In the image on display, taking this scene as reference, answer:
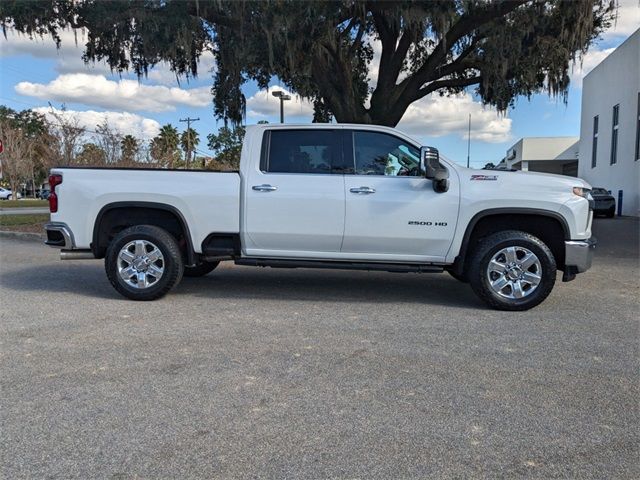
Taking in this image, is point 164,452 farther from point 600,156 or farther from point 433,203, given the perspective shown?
point 600,156

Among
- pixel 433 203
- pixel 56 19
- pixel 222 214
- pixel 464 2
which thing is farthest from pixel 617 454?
pixel 56 19

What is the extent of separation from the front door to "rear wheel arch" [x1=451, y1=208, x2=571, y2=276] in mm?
216

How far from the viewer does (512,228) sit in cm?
625

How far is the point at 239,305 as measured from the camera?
6176 millimetres

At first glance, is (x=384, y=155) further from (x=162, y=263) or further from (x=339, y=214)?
(x=162, y=263)

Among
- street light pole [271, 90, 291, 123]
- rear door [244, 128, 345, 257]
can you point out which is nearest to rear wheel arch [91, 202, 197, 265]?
rear door [244, 128, 345, 257]

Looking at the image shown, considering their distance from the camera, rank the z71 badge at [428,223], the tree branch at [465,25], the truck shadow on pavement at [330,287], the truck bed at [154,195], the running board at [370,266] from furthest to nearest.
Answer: the tree branch at [465,25]
the truck shadow on pavement at [330,287]
the truck bed at [154,195]
the running board at [370,266]
the z71 badge at [428,223]

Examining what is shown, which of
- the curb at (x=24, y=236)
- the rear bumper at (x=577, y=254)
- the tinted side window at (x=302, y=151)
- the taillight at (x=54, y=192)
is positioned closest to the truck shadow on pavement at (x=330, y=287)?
the rear bumper at (x=577, y=254)

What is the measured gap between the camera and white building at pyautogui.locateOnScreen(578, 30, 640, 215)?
26.3 meters

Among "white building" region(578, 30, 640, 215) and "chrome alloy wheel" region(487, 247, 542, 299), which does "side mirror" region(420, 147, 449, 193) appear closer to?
"chrome alloy wheel" region(487, 247, 542, 299)

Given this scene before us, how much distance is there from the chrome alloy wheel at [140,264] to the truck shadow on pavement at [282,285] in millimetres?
331

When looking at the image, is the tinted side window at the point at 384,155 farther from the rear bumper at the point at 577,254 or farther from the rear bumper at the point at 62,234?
the rear bumper at the point at 62,234

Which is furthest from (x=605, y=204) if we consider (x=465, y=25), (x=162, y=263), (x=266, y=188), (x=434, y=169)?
(x=162, y=263)

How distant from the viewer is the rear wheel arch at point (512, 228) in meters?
5.96
